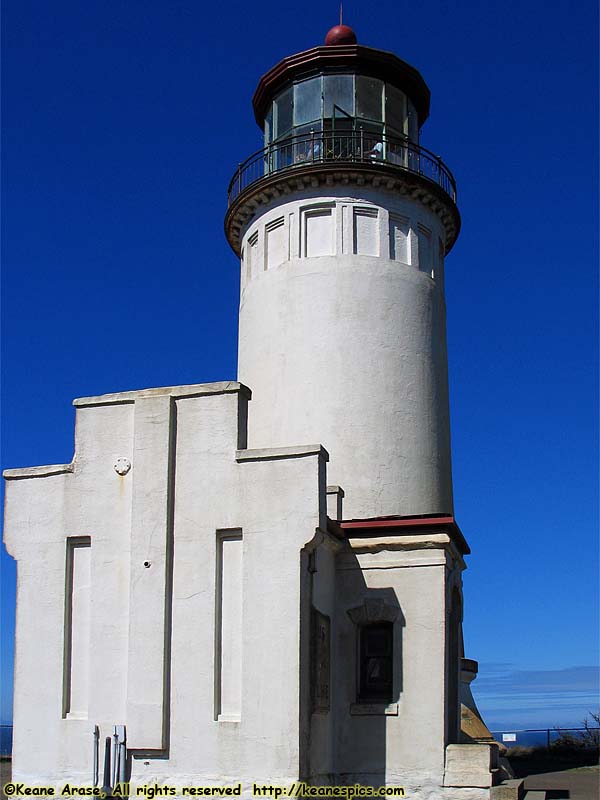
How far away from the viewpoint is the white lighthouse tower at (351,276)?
2106cm

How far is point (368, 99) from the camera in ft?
78.0

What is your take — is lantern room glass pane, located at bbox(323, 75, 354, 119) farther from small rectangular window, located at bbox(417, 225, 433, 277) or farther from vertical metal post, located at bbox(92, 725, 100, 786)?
vertical metal post, located at bbox(92, 725, 100, 786)

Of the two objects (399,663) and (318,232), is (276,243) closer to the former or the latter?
(318,232)

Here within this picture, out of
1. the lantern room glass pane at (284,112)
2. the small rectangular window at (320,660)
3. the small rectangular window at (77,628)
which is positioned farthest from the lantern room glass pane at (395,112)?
the small rectangular window at (77,628)

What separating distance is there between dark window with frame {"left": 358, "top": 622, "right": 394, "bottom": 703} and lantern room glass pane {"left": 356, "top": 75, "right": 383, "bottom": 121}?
479 inches

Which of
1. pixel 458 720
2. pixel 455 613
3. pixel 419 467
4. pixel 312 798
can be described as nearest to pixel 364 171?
pixel 419 467

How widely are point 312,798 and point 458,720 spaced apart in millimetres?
3333

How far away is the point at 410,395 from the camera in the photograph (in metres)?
21.5

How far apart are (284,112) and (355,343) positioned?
641 cm

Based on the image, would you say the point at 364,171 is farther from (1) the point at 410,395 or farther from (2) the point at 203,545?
(2) the point at 203,545

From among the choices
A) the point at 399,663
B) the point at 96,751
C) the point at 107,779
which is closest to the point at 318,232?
the point at 399,663

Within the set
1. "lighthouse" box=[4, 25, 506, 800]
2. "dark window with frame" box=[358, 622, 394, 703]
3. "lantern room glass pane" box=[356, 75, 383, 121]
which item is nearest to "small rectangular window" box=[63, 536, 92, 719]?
"lighthouse" box=[4, 25, 506, 800]

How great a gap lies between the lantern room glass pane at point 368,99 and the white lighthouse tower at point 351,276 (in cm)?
3

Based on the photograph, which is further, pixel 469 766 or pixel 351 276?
pixel 351 276
